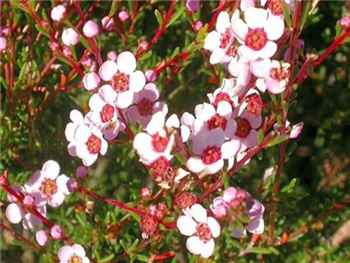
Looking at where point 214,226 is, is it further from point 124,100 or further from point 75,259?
point 75,259

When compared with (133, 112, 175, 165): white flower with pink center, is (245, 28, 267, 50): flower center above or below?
above

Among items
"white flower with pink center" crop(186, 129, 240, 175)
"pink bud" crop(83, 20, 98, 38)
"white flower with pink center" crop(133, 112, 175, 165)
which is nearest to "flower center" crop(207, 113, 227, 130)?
"white flower with pink center" crop(186, 129, 240, 175)

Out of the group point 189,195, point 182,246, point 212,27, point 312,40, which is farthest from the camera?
point 312,40

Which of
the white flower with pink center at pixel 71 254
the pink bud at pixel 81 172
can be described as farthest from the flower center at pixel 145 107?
the white flower with pink center at pixel 71 254

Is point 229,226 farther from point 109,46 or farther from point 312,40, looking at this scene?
point 312,40

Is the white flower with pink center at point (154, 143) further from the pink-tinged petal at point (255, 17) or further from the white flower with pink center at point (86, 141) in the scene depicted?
the pink-tinged petal at point (255, 17)

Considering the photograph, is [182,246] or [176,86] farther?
[176,86]

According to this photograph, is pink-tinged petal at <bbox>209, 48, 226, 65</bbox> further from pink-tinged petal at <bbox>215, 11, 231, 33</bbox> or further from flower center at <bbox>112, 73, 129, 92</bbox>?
flower center at <bbox>112, 73, 129, 92</bbox>

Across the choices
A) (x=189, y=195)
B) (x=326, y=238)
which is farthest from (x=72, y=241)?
(x=326, y=238)

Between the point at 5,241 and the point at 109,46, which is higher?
the point at 109,46
